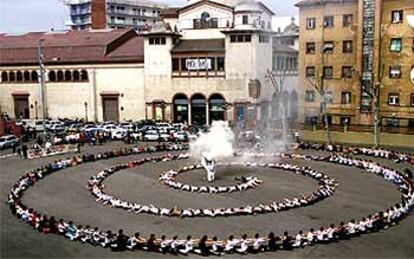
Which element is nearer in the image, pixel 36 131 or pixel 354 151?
pixel 354 151

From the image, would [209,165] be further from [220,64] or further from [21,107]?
[21,107]

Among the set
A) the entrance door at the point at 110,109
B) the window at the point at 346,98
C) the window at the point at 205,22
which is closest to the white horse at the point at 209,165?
the window at the point at 346,98

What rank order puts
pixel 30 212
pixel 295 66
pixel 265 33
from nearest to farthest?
pixel 30 212
pixel 265 33
pixel 295 66

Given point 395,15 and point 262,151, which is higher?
point 395,15

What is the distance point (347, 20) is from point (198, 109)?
2343 centimetres

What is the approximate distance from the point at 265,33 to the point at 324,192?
4217 cm

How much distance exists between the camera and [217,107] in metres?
74.3

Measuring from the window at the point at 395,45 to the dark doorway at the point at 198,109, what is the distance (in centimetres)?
2600

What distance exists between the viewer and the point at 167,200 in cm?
3466

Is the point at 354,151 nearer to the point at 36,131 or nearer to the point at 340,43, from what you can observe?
the point at 340,43

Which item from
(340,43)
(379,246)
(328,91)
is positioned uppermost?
(340,43)

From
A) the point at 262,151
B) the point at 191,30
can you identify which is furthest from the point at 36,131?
the point at 262,151

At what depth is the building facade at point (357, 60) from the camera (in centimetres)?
6122

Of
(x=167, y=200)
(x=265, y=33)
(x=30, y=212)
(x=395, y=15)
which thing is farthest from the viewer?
(x=265, y=33)
